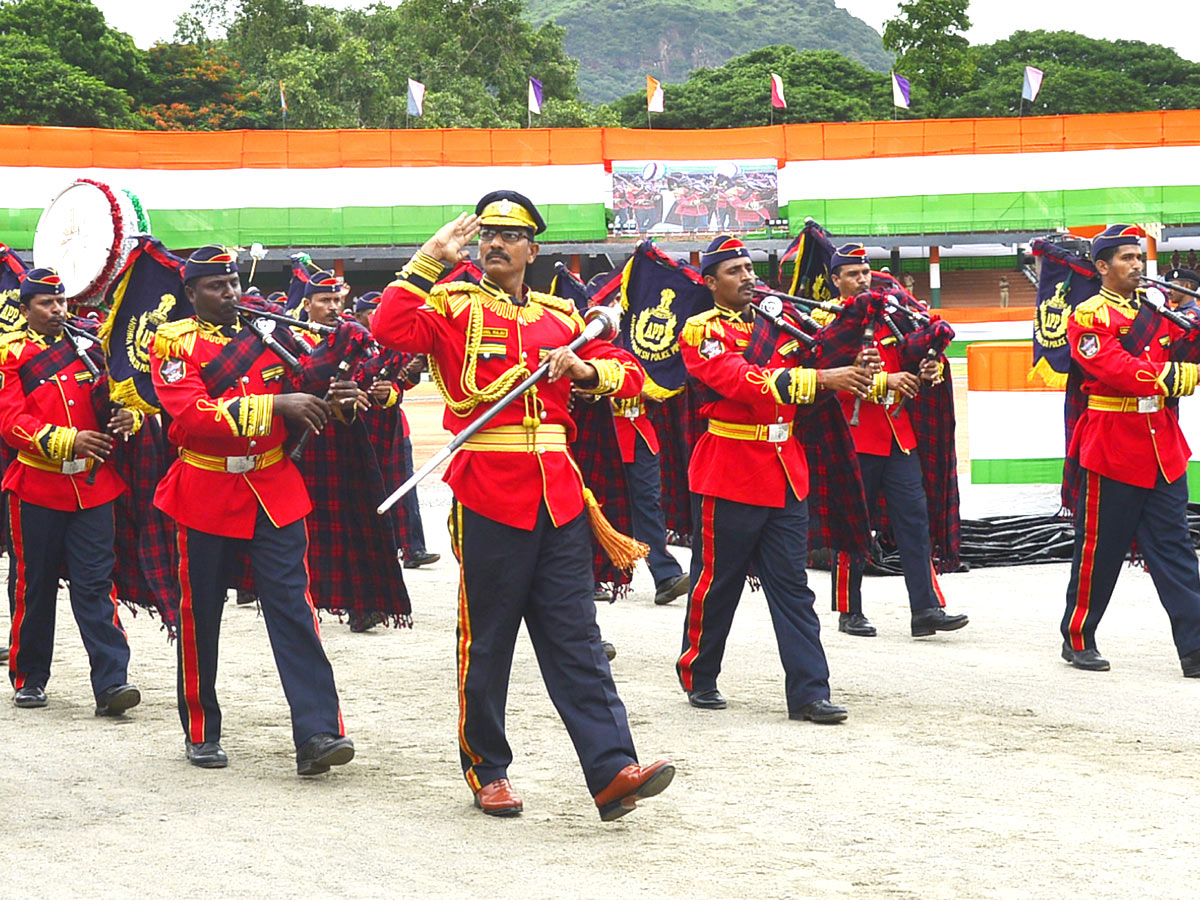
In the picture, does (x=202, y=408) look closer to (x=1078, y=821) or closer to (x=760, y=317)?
(x=760, y=317)

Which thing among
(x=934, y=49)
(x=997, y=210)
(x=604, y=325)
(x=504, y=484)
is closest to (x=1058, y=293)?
(x=604, y=325)

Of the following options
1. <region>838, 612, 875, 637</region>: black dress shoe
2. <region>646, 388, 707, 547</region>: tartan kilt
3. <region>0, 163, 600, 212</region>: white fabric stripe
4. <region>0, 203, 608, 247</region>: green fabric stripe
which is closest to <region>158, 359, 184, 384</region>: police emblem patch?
<region>838, 612, 875, 637</region>: black dress shoe

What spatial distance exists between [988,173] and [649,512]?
119ft

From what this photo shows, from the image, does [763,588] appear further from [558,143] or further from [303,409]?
[558,143]

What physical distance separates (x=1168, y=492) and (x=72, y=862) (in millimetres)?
5082

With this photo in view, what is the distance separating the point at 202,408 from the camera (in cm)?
573

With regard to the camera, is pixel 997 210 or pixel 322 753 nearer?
pixel 322 753

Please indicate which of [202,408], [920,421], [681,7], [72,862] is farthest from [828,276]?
[681,7]

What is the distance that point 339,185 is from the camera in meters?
41.9

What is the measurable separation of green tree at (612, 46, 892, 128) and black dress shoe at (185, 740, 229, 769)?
59881 millimetres

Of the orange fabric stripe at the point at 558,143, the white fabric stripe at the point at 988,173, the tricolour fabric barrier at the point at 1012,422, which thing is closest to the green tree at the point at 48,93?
the orange fabric stripe at the point at 558,143

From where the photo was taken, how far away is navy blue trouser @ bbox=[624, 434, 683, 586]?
9922mm

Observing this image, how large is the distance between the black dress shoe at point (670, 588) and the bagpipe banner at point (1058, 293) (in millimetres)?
2524

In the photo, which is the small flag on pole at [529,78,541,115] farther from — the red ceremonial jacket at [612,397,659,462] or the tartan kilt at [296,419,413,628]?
the tartan kilt at [296,419,413,628]
